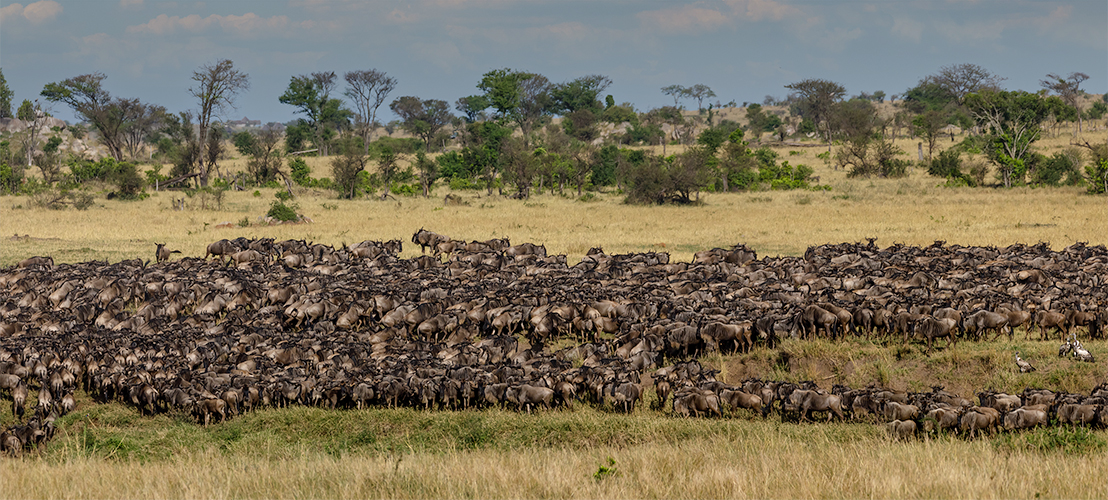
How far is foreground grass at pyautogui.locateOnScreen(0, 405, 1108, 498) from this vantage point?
730cm

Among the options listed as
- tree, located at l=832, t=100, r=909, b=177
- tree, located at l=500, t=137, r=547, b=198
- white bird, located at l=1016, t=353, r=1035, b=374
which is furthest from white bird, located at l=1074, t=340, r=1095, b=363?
tree, located at l=832, t=100, r=909, b=177

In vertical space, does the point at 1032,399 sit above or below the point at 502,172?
below

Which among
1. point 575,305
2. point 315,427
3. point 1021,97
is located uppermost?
point 1021,97

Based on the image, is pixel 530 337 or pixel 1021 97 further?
pixel 1021 97

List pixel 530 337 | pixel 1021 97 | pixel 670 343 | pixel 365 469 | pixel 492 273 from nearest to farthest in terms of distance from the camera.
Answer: pixel 365 469
pixel 670 343
pixel 530 337
pixel 492 273
pixel 1021 97

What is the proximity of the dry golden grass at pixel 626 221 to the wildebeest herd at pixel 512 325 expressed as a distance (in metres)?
5.74

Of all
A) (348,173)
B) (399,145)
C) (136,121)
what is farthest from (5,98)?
(348,173)

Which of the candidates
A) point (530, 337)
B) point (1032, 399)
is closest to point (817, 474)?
point (1032, 399)

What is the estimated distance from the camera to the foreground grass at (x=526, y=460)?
24.0ft

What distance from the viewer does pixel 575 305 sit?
44.2 feet

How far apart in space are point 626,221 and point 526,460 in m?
24.9

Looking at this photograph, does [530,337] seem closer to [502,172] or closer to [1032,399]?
[1032,399]

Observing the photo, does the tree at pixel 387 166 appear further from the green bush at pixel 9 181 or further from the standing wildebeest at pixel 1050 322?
the standing wildebeest at pixel 1050 322

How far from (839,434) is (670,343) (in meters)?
3.38
